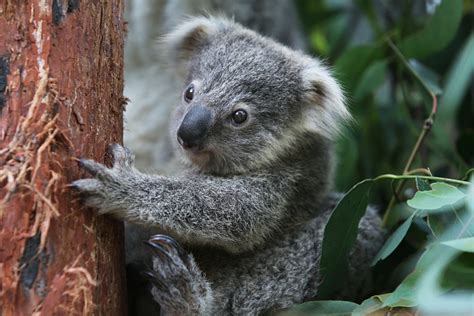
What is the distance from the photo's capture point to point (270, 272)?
285 cm

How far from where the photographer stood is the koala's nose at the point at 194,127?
2756 millimetres

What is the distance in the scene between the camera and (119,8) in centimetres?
245

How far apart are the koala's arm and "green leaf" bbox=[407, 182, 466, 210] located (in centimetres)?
73

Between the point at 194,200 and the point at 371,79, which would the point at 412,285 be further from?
the point at 371,79

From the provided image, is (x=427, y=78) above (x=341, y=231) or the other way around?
above

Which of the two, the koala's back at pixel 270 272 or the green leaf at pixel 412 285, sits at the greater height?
the koala's back at pixel 270 272

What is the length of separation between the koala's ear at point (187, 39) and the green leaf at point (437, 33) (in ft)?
3.81

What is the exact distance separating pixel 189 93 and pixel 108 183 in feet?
3.13

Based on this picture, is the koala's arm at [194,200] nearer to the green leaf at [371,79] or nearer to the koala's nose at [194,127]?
the koala's nose at [194,127]

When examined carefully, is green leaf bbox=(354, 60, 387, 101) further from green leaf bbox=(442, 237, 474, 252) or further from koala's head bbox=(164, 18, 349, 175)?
green leaf bbox=(442, 237, 474, 252)

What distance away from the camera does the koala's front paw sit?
7.19 ft

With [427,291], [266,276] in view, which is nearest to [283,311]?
[266,276]

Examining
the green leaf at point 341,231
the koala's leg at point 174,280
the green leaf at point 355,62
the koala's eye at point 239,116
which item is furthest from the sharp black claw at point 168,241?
the green leaf at point 355,62

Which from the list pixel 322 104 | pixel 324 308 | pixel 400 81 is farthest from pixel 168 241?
pixel 400 81
